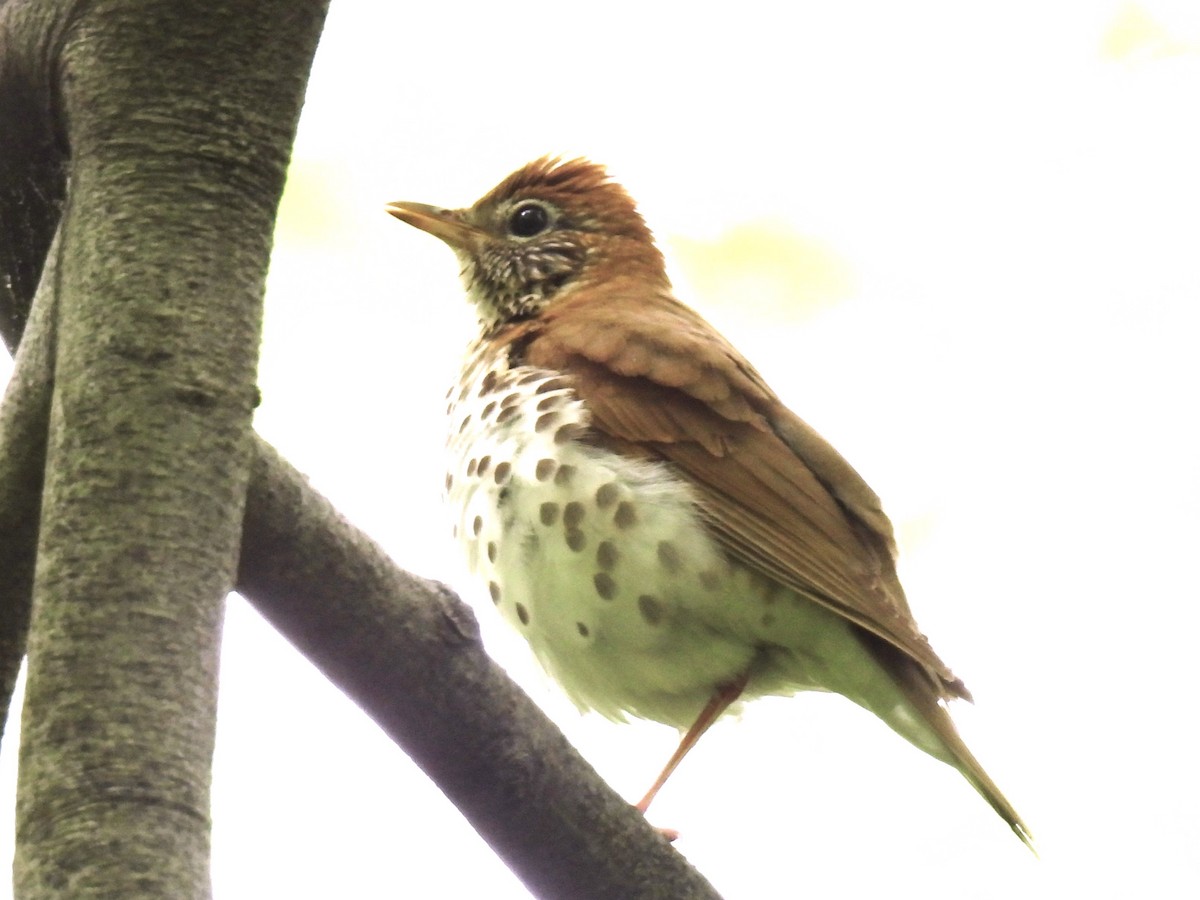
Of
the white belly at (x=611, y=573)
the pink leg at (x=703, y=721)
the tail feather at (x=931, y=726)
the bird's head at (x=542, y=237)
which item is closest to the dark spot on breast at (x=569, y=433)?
the white belly at (x=611, y=573)

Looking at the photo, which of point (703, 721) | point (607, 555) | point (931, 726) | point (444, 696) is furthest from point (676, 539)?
point (444, 696)

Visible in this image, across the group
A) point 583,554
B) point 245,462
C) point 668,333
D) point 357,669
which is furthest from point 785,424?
point 245,462

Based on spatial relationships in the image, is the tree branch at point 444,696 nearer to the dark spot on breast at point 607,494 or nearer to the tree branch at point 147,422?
the tree branch at point 147,422

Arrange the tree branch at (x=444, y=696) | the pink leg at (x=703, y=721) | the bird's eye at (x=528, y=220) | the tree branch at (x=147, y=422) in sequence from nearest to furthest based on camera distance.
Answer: the tree branch at (x=147, y=422) → the tree branch at (x=444, y=696) → the pink leg at (x=703, y=721) → the bird's eye at (x=528, y=220)

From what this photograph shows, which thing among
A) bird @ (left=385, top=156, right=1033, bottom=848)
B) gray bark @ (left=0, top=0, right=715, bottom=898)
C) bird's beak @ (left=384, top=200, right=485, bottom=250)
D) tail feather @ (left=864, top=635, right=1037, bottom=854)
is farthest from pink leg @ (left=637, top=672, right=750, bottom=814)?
bird's beak @ (left=384, top=200, right=485, bottom=250)

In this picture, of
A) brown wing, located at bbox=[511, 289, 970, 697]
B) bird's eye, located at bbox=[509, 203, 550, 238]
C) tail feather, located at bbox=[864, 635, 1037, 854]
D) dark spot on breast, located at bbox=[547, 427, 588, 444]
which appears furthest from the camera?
bird's eye, located at bbox=[509, 203, 550, 238]

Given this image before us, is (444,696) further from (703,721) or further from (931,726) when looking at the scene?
(703,721)

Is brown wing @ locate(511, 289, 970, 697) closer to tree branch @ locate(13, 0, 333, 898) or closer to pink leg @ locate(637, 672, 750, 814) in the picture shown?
pink leg @ locate(637, 672, 750, 814)
